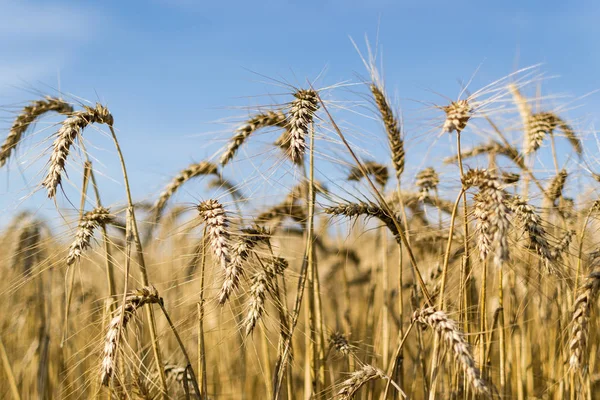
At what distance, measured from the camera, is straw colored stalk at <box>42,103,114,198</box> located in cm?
199

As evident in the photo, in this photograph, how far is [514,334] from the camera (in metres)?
3.18

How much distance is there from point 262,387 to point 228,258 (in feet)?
8.98

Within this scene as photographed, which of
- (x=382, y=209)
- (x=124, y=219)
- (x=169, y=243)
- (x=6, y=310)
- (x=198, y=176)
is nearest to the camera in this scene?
(x=382, y=209)

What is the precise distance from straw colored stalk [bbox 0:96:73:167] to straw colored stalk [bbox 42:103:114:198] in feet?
2.45

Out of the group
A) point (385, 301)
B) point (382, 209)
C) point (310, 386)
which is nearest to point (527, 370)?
point (385, 301)

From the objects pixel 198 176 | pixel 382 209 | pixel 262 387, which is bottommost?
pixel 262 387

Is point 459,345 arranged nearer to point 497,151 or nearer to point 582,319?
point 582,319

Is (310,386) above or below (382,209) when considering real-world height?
below

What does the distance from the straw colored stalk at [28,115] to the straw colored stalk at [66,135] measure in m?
0.75

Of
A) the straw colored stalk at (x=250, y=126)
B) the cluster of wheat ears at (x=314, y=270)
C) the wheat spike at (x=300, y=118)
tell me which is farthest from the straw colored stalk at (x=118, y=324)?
the straw colored stalk at (x=250, y=126)

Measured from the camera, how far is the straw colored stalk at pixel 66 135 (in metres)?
1.99

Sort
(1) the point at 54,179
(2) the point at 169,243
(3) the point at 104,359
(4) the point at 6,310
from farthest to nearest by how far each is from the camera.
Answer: (4) the point at 6,310 → (2) the point at 169,243 → (1) the point at 54,179 → (3) the point at 104,359

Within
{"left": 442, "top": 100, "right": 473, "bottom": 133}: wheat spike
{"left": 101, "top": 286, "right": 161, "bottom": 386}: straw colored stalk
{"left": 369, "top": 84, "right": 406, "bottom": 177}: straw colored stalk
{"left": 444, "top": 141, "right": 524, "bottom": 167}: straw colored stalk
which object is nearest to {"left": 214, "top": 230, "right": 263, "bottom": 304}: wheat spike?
{"left": 101, "top": 286, "right": 161, "bottom": 386}: straw colored stalk

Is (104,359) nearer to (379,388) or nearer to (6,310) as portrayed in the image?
(379,388)
